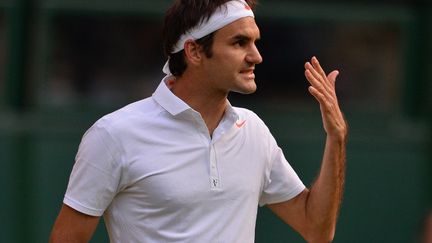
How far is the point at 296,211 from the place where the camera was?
4.15m

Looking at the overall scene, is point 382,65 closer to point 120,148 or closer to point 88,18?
point 88,18

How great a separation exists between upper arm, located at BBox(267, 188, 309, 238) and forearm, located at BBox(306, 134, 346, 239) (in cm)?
3

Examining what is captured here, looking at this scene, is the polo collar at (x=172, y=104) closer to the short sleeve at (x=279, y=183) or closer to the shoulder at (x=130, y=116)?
the shoulder at (x=130, y=116)

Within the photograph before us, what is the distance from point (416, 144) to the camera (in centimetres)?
802

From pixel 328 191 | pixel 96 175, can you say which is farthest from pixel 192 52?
pixel 328 191

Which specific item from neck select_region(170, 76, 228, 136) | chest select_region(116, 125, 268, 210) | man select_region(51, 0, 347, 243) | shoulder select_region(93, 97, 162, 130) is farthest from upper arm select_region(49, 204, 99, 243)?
neck select_region(170, 76, 228, 136)

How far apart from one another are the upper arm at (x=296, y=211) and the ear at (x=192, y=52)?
0.61m

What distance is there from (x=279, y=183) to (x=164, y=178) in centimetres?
49

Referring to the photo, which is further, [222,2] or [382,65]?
[382,65]

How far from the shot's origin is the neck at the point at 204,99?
13.1ft

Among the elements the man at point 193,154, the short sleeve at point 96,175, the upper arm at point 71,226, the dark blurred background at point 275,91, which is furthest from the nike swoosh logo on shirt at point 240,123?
the dark blurred background at point 275,91

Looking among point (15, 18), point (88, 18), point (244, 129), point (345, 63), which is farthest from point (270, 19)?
point (244, 129)

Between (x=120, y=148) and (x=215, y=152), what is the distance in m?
0.32

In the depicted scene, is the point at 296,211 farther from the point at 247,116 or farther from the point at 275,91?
the point at 275,91
